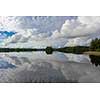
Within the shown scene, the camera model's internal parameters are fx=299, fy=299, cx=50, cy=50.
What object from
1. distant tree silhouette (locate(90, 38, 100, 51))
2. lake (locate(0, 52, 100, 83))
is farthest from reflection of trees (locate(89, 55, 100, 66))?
distant tree silhouette (locate(90, 38, 100, 51))

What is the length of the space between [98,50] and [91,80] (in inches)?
16.0

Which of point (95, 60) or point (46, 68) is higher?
point (95, 60)

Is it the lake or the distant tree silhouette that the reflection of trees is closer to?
the lake

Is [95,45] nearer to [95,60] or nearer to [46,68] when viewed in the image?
[95,60]

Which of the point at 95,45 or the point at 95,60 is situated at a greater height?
the point at 95,45

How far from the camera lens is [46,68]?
3914 millimetres

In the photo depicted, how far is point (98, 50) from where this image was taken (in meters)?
3.96

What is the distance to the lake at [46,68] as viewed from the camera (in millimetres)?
3902

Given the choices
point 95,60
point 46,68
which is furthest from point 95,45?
point 46,68

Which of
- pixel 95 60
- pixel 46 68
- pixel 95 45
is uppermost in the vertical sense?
pixel 95 45

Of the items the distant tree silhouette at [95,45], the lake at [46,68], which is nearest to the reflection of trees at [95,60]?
the lake at [46,68]

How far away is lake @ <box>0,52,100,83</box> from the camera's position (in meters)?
3.90
